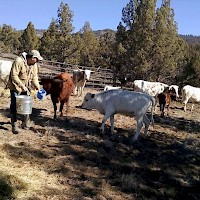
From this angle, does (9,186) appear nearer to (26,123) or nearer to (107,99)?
(26,123)

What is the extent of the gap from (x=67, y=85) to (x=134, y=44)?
15.4 m

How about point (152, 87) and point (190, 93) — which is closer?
point (152, 87)

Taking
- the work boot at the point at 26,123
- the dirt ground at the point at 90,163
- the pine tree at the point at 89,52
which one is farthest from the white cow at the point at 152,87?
the pine tree at the point at 89,52

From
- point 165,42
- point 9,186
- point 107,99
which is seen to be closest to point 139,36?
point 165,42

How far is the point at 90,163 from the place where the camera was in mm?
7559

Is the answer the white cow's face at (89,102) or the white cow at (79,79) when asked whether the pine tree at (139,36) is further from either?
the white cow's face at (89,102)

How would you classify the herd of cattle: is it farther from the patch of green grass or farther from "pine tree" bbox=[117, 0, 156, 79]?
"pine tree" bbox=[117, 0, 156, 79]

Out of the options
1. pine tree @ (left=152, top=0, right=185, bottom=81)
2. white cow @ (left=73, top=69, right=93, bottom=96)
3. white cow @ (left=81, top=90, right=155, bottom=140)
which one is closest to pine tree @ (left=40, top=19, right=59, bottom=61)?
pine tree @ (left=152, top=0, right=185, bottom=81)

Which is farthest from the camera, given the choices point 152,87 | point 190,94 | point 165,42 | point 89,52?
point 89,52

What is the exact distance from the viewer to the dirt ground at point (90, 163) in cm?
614

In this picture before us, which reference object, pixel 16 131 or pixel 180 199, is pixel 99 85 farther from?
pixel 180 199

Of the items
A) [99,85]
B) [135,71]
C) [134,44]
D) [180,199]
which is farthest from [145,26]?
[180,199]

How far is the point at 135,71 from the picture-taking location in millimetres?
26844

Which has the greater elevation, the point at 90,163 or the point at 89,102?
the point at 89,102
